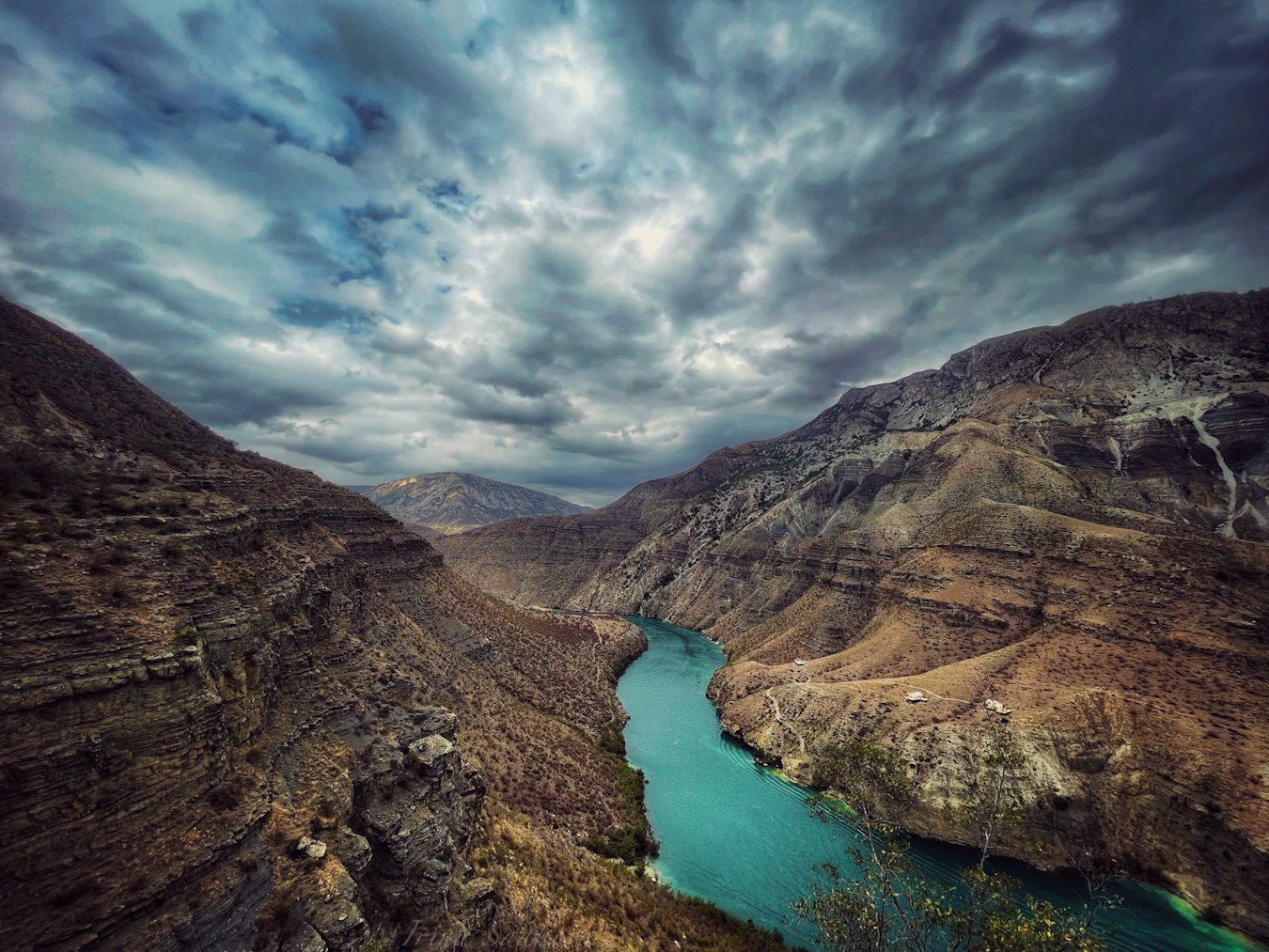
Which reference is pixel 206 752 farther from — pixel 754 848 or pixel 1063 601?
pixel 1063 601

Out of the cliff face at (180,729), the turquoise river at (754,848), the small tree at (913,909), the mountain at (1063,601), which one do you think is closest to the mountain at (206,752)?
the cliff face at (180,729)

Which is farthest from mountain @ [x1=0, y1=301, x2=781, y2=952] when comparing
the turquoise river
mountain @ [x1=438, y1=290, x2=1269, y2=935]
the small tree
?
mountain @ [x1=438, y1=290, x2=1269, y2=935]

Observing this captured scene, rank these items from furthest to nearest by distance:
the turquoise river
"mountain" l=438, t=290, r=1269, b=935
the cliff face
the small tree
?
"mountain" l=438, t=290, r=1269, b=935
the turquoise river
the small tree
the cliff face

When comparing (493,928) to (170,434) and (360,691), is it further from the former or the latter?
(170,434)

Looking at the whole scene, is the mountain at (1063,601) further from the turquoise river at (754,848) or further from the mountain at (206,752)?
A: the mountain at (206,752)

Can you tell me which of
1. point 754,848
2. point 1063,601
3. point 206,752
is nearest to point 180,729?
point 206,752

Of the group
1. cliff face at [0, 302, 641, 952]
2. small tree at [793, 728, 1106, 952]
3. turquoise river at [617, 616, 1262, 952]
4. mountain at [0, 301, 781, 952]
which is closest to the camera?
cliff face at [0, 302, 641, 952]

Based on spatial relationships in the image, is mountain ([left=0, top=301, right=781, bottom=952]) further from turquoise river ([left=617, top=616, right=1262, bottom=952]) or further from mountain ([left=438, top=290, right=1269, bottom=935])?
mountain ([left=438, top=290, right=1269, bottom=935])
